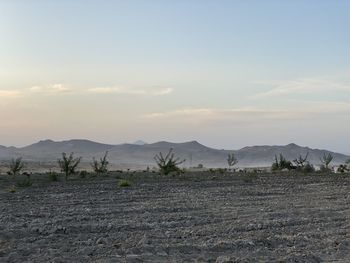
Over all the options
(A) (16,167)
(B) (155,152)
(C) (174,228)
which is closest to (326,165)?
(A) (16,167)

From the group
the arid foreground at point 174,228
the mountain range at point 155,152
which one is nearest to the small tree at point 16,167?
the arid foreground at point 174,228

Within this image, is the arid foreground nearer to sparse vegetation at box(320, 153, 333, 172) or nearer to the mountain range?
sparse vegetation at box(320, 153, 333, 172)

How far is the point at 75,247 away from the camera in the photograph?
11.2 m

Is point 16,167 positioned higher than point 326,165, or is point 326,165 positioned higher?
point 326,165

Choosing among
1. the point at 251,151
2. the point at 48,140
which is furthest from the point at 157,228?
the point at 48,140

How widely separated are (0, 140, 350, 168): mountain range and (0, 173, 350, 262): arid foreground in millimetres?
100011

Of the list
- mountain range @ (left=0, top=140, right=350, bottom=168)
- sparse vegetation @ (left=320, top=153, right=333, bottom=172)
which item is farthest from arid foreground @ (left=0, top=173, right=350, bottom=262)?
mountain range @ (left=0, top=140, right=350, bottom=168)

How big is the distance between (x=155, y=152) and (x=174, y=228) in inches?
4780

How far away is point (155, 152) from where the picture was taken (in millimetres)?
135000

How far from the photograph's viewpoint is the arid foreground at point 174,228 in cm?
1077

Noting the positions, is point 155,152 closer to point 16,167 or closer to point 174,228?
point 16,167

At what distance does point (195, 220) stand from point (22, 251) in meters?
5.32

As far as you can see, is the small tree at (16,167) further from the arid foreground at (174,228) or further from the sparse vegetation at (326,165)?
the sparse vegetation at (326,165)

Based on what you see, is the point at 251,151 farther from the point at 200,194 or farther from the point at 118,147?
the point at 200,194
